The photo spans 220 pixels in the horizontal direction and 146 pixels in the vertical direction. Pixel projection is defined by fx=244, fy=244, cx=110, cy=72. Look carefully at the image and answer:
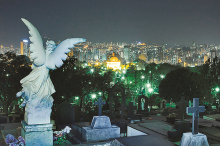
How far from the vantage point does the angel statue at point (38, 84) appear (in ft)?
23.2

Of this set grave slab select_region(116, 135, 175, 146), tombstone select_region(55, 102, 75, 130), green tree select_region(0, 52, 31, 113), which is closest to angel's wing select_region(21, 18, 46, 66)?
grave slab select_region(116, 135, 175, 146)

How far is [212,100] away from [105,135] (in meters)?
22.5

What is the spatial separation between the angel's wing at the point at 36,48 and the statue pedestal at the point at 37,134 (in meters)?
1.83

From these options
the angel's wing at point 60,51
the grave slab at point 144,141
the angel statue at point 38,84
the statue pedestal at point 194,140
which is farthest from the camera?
the angel's wing at point 60,51

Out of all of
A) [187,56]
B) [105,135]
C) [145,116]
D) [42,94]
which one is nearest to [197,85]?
[145,116]

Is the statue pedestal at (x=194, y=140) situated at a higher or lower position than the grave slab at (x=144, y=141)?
higher

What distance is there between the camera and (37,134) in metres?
7.00

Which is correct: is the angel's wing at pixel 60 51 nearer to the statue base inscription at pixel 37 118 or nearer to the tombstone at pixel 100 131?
the statue base inscription at pixel 37 118

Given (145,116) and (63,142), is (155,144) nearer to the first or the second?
(63,142)

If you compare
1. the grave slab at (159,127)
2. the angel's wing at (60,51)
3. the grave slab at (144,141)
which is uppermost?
the angel's wing at (60,51)

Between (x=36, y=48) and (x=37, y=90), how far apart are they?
1.23 m

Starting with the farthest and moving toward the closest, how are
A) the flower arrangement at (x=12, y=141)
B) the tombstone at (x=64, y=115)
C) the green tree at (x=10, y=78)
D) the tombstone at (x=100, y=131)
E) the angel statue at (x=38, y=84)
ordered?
the green tree at (x=10, y=78)
the tombstone at (x=64, y=115)
the tombstone at (x=100, y=131)
the angel statue at (x=38, y=84)
the flower arrangement at (x=12, y=141)

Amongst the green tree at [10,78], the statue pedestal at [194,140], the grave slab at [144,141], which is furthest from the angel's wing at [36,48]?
the green tree at [10,78]

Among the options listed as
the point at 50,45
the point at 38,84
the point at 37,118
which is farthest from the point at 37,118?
the point at 50,45
